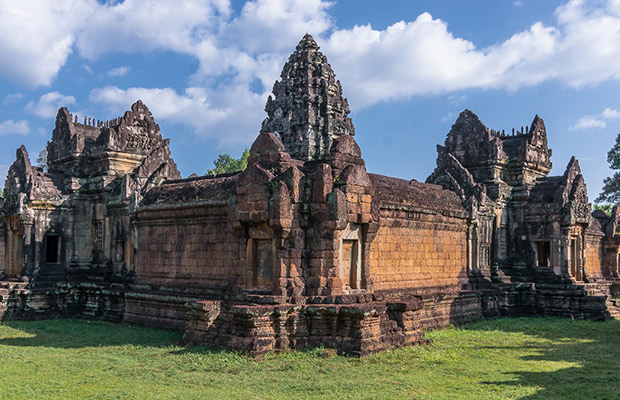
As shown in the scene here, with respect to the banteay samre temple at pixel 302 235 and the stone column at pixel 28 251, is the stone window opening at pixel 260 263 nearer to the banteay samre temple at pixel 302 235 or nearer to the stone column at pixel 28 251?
the banteay samre temple at pixel 302 235

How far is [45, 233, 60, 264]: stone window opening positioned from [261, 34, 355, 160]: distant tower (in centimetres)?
1014

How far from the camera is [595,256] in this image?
24672 millimetres

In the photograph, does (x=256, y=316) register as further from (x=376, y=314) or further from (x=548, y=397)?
(x=548, y=397)

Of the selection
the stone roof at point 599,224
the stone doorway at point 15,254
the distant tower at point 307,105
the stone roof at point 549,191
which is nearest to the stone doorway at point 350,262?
the stone roof at point 549,191

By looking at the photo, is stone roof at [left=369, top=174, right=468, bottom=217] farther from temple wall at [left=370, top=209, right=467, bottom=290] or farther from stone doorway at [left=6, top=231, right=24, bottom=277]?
stone doorway at [left=6, top=231, right=24, bottom=277]

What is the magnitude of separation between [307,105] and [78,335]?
45.3 ft

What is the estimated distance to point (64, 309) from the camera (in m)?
19.4

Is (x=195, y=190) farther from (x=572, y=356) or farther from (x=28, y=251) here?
(x=572, y=356)

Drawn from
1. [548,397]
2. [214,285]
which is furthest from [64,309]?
[548,397]

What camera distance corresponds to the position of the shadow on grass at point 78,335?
13.6 meters

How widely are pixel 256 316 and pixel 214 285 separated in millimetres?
3546

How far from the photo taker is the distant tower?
996 inches

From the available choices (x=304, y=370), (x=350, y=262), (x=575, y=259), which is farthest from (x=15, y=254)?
(x=575, y=259)

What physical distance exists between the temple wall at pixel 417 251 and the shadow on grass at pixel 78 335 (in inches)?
210
